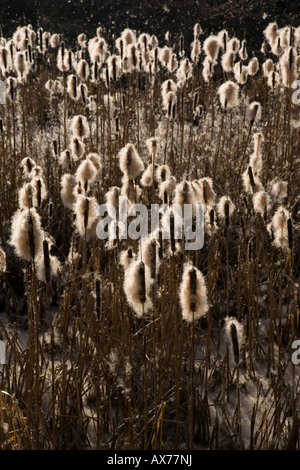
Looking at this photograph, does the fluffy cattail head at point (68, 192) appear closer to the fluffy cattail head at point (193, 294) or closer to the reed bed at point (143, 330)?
the reed bed at point (143, 330)

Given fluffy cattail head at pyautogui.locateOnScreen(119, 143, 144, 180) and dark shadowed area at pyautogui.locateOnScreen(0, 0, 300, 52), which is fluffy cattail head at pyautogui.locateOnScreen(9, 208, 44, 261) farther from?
dark shadowed area at pyautogui.locateOnScreen(0, 0, 300, 52)

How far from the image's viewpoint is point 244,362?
261 centimetres

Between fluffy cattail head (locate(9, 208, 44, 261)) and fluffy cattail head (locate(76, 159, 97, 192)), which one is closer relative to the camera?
fluffy cattail head (locate(9, 208, 44, 261))

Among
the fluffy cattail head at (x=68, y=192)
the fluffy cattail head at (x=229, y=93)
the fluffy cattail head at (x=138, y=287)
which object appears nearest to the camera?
the fluffy cattail head at (x=138, y=287)

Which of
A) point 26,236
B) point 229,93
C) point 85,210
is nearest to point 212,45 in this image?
point 229,93

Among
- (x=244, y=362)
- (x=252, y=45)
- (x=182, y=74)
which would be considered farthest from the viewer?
(x=252, y=45)

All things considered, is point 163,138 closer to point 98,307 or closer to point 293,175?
point 293,175

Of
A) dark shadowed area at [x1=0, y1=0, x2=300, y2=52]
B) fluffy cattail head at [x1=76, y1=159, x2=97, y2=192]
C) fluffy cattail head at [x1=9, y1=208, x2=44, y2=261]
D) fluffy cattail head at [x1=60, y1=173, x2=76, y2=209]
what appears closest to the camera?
fluffy cattail head at [x1=9, y1=208, x2=44, y2=261]

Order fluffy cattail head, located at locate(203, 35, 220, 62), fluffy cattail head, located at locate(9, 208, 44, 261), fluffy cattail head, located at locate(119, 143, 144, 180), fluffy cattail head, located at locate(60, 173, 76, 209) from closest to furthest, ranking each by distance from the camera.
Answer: fluffy cattail head, located at locate(9, 208, 44, 261) < fluffy cattail head, located at locate(119, 143, 144, 180) < fluffy cattail head, located at locate(60, 173, 76, 209) < fluffy cattail head, located at locate(203, 35, 220, 62)

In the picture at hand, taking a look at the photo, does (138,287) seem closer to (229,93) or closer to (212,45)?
(229,93)

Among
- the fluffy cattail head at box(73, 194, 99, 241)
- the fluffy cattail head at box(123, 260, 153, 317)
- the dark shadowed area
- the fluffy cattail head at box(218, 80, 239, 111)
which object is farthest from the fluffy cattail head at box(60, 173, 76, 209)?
the dark shadowed area

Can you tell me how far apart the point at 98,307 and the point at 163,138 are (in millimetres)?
3864

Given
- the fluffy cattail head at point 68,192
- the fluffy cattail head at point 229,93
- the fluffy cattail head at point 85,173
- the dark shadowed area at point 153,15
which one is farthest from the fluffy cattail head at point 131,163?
the dark shadowed area at point 153,15
